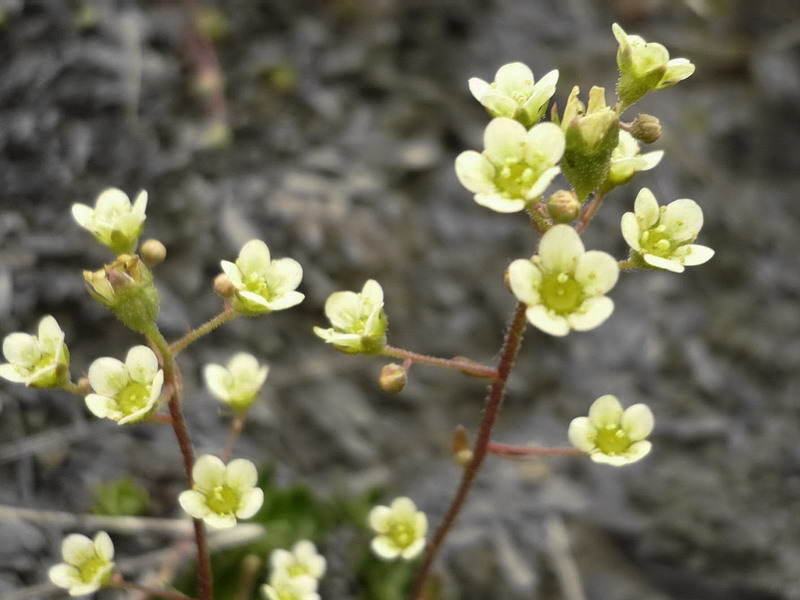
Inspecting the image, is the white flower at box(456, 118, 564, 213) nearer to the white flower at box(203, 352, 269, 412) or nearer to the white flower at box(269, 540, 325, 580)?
the white flower at box(203, 352, 269, 412)

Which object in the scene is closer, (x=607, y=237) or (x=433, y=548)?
(x=433, y=548)

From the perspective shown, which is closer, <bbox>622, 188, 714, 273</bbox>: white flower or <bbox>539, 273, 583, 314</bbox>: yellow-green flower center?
<bbox>539, 273, 583, 314</bbox>: yellow-green flower center

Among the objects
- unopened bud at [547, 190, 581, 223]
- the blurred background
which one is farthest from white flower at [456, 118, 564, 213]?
the blurred background

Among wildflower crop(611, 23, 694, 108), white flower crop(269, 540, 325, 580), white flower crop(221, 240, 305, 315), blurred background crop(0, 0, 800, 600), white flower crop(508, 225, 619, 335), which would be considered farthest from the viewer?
blurred background crop(0, 0, 800, 600)

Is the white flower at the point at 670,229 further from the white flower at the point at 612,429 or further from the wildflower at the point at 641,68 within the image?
the white flower at the point at 612,429

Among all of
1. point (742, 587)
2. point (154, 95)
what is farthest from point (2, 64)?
point (742, 587)

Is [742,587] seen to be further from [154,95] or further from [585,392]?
[154,95]

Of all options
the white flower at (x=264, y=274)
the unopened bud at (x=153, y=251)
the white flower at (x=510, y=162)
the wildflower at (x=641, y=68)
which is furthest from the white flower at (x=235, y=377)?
the wildflower at (x=641, y=68)
